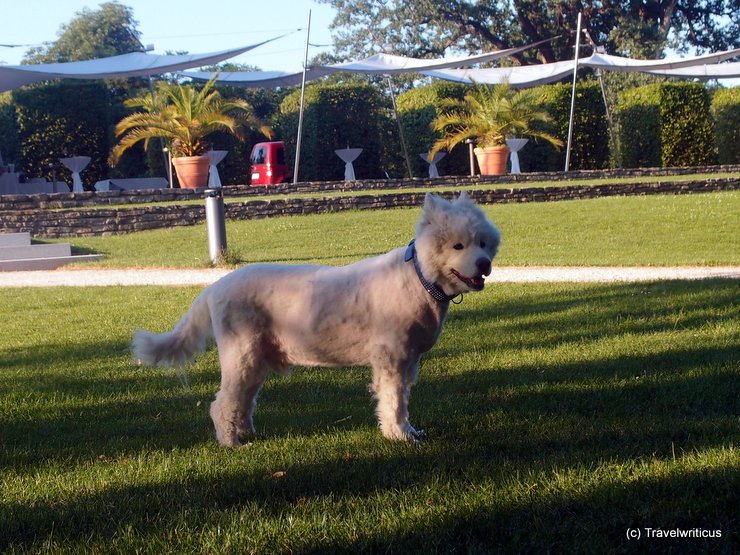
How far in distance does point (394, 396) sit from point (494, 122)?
22683mm

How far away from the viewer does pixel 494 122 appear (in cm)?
2606

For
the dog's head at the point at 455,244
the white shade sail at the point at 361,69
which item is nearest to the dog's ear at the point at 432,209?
the dog's head at the point at 455,244

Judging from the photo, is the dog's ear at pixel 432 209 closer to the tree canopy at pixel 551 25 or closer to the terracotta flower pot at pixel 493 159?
the terracotta flower pot at pixel 493 159

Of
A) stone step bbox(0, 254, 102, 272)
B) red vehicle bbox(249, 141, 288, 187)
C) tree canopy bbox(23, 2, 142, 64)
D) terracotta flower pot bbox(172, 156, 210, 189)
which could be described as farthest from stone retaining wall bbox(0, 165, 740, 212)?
tree canopy bbox(23, 2, 142, 64)

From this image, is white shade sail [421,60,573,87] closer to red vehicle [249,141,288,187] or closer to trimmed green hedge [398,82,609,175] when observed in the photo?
trimmed green hedge [398,82,609,175]

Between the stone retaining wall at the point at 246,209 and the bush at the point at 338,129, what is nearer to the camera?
the stone retaining wall at the point at 246,209

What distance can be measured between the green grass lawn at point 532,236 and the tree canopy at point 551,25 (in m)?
28.9

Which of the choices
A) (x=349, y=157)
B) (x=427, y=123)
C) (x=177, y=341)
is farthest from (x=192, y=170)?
(x=177, y=341)

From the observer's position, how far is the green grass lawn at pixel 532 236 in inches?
552

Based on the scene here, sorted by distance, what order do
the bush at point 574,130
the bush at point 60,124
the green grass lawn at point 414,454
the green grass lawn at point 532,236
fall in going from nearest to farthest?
the green grass lawn at point 414,454, the green grass lawn at point 532,236, the bush at point 60,124, the bush at point 574,130

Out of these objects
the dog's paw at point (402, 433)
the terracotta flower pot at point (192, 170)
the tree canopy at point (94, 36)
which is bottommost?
the dog's paw at point (402, 433)

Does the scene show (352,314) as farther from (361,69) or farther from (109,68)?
(361,69)

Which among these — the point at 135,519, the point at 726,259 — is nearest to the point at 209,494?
the point at 135,519

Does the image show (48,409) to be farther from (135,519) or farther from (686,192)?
(686,192)
